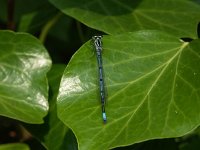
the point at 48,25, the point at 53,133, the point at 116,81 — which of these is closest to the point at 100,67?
the point at 116,81

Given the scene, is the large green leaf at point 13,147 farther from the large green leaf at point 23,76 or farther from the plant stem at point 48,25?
the plant stem at point 48,25

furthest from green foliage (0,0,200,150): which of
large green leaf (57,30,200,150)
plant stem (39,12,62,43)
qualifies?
plant stem (39,12,62,43)

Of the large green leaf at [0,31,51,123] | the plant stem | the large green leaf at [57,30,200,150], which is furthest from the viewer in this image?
the plant stem

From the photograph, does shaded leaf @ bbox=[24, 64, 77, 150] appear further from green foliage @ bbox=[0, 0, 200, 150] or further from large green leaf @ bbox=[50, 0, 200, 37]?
large green leaf @ bbox=[50, 0, 200, 37]

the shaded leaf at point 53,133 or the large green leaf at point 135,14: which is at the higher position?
the large green leaf at point 135,14

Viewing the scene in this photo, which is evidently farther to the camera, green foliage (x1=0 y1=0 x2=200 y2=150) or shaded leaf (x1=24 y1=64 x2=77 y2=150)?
shaded leaf (x1=24 y1=64 x2=77 y2=150)

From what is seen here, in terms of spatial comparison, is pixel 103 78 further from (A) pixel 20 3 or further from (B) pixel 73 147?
(A) pixel 20 3

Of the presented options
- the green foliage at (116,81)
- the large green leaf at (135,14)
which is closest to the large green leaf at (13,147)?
the green foliage at (116,81)

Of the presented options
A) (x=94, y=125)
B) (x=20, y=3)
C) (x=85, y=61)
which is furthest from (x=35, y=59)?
(x=20, y=3)

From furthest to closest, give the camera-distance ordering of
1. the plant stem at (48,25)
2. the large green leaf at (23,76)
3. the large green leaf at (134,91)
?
the plant stem at (48,25)
the large green leaf at (23,76)
the large green leaf at (134,91)
